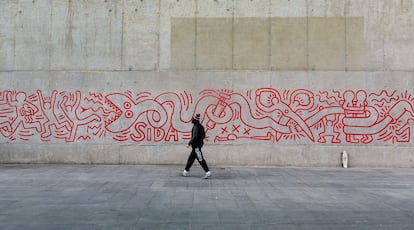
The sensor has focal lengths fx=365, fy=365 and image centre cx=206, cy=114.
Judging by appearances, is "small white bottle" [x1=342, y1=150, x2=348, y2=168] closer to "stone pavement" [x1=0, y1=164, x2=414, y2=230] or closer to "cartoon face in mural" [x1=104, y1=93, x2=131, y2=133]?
"stone pavement" [x1=0, y1=164, x2=414, y2=230]

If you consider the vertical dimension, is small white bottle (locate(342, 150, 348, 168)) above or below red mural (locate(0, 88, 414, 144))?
below

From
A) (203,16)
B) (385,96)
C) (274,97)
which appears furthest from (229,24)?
(385,96)

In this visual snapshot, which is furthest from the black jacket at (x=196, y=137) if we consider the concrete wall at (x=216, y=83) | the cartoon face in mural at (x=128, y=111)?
the cartoon face in mural at (x=128, y=111)

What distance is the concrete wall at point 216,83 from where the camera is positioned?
11.9 metres

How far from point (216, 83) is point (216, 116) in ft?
3.58

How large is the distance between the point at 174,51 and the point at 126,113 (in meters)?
2.61

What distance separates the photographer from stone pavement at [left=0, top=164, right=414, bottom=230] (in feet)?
18.1

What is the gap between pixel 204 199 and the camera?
713cm

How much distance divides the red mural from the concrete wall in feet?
0.11

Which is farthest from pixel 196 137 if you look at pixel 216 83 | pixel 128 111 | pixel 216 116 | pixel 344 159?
pixel 344 159

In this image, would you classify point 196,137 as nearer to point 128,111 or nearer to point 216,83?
point 216,83

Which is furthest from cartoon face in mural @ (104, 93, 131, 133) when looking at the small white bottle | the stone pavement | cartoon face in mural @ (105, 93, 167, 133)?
the small white bottle

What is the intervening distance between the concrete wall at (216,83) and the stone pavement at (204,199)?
3.70 feet

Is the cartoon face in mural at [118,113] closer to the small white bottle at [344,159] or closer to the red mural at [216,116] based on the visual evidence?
the red mural at [216,116]
